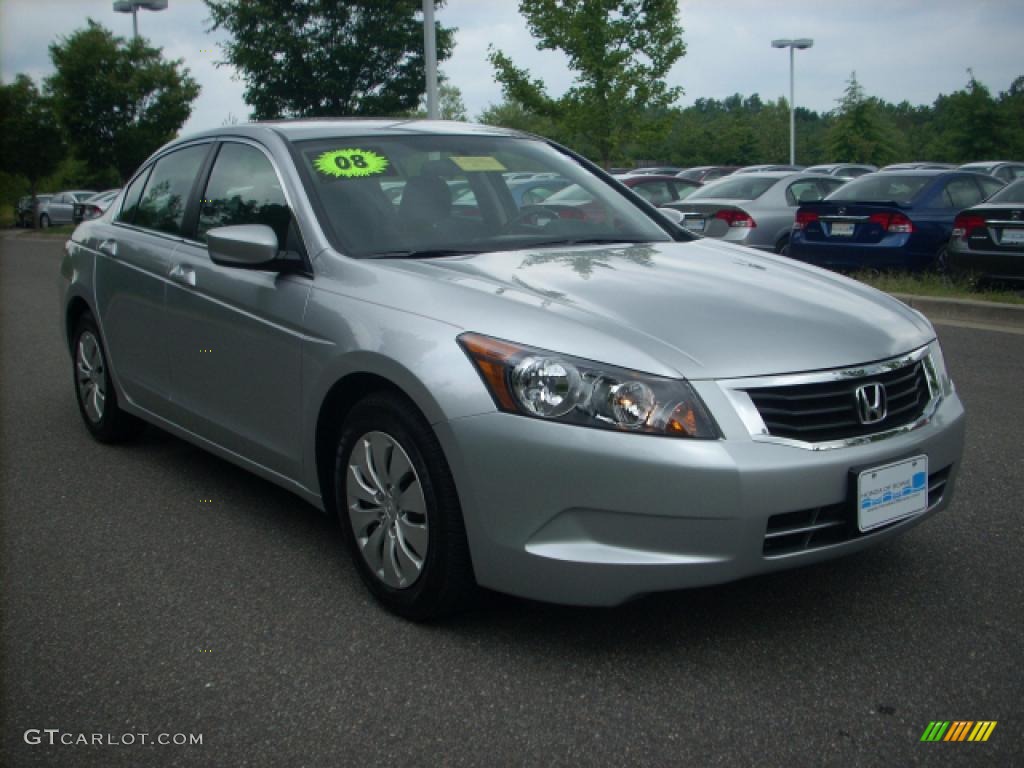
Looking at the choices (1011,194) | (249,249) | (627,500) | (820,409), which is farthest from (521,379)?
(1011,194)

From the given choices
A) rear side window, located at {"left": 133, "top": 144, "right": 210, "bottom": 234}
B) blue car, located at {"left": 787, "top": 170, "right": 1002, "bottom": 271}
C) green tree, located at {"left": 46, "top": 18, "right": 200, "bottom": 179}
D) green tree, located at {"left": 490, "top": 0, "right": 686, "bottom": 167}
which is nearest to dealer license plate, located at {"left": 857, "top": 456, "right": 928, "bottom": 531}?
rear side window, located at {"left": 133, "top": 144, "right": 210, "bottom": 234}

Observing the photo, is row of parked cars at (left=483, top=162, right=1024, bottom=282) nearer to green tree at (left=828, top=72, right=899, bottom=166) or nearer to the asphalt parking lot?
the asphalt parking lot

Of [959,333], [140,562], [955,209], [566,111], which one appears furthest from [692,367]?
[566,111]

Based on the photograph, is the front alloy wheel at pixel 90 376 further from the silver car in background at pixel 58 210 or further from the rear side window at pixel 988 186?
the silver car in background at pixel 58 210

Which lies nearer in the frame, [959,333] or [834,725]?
[834,725]

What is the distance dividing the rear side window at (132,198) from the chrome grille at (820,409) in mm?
3607

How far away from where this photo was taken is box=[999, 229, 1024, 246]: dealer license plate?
1005 cm

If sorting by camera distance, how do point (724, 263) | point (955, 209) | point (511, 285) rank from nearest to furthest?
point (511, 285) → point (724, 263) → point (955, 209)

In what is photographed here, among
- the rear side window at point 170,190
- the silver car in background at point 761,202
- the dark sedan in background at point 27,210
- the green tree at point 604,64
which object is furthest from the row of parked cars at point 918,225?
the dark sedan in background at point 27,210

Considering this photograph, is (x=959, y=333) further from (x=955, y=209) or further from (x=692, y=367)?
(x=692, y=367)

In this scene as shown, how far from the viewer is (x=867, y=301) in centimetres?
366

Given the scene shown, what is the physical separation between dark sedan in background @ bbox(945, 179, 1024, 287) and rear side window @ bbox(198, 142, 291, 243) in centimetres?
786

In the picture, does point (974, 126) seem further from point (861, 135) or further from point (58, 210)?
point (58, 210)

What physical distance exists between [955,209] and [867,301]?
8.87 meters
